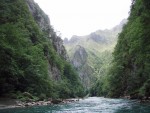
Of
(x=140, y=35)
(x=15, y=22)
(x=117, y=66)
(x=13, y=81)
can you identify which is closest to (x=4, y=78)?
(x=13, y=81)

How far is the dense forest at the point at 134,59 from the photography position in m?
54.7

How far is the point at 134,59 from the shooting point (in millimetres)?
73812

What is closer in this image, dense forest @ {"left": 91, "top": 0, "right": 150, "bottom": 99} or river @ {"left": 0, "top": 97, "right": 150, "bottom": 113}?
river @ {"left": 0, "top": 97, "right": 150, "bottom": 113}

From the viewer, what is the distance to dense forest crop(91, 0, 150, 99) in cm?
5465

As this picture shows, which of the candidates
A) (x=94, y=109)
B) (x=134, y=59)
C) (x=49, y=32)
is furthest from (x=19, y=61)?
(x=49, y=32)

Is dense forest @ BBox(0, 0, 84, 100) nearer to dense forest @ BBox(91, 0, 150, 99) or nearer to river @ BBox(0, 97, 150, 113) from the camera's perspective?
river @ BBox(0, 97, 150, 113)

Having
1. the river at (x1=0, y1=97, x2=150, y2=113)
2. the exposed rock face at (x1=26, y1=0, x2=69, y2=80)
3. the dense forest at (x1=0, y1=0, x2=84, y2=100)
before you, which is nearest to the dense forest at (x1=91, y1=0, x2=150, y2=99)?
the river at (x1=0, y1=97, x2=150, y2=113)

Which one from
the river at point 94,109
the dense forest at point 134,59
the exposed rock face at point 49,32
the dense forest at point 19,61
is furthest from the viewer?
the exposed rock face at point 49,32

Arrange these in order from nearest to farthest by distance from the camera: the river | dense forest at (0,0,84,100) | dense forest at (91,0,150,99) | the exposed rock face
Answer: the river
dense forest at (0,0,84,100)
dense forest at (91,0,150,99)
the exposed rock face

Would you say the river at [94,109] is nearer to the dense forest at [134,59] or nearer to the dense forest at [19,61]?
the dense forest at [134,59]

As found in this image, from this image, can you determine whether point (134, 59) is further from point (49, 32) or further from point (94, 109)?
point (49, 32)

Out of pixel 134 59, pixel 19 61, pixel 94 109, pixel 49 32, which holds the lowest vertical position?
pixel 94 109

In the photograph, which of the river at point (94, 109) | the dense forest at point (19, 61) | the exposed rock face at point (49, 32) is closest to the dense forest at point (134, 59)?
the river at point (94, 109)

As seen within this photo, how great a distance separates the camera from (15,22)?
85.6 meters
